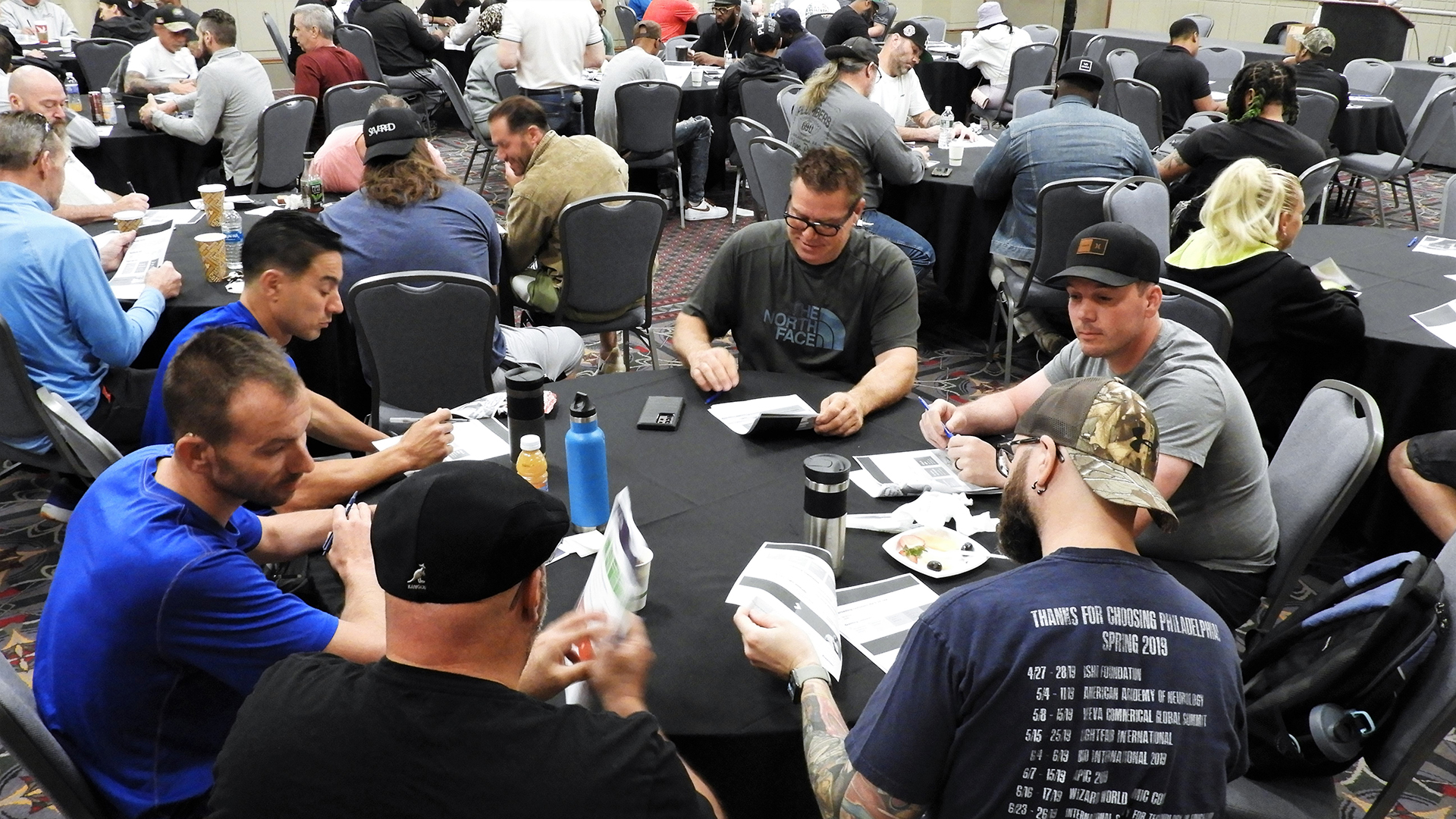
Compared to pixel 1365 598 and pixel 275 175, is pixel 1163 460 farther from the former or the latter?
pixel 275 175

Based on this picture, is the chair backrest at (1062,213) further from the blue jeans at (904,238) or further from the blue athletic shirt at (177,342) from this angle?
the blue athletic shirt at (177,342)

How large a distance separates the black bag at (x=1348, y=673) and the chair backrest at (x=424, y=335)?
7.86 feet

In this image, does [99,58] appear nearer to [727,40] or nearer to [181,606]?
[727,40]

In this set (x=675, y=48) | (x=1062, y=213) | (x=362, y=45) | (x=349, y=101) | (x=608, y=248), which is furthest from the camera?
(x=675, y=48)

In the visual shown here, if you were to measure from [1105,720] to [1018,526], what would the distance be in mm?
335

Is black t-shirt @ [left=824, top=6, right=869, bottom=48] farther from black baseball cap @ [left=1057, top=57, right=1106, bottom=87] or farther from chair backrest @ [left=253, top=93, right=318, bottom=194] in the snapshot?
chair backrest @ [left=253, top=93, right=318, bottom=194]

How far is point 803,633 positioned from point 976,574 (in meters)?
0.48

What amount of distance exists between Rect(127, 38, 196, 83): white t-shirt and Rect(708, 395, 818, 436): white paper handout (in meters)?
6.23

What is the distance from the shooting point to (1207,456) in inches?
93.3

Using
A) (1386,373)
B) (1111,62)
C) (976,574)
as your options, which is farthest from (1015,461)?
(1111,62)

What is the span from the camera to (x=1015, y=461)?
1608mm

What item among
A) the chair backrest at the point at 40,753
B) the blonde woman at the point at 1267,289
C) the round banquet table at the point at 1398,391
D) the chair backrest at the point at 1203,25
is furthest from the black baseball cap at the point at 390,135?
the chair backrest at the point at 1203,25

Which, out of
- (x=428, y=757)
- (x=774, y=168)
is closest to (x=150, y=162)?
(x=774, y=168)

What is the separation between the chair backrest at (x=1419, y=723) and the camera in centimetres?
185
